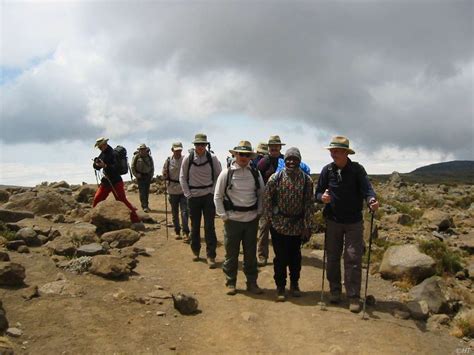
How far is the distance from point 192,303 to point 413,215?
1524 cm

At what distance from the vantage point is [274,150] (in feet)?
35.2

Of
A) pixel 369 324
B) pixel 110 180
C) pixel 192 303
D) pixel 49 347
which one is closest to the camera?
pixel 49 347

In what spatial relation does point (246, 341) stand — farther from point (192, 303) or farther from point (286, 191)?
point (286, 191)

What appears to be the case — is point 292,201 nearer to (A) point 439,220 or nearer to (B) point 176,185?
(B) point 176,185

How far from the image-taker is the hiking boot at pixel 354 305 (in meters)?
8.26

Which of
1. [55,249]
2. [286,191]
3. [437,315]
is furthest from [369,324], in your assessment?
[55,249]

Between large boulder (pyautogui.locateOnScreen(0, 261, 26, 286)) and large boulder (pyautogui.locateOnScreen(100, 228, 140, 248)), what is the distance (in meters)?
4.15

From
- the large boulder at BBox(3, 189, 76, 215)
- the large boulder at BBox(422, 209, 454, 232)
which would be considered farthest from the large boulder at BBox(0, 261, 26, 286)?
the large boulder at BBox(422, 209, 454, 232)

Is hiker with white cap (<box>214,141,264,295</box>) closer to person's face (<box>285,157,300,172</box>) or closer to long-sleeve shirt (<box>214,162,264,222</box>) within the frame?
long-sleeve shirt (<box>214,162,264,222</box>)

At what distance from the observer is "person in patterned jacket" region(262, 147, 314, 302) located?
28.0 feet

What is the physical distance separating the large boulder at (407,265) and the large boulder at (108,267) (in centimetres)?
615

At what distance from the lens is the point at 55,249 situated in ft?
35.8

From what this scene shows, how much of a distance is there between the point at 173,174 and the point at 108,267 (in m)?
4.73

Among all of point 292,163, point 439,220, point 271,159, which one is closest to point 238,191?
point 292,163
